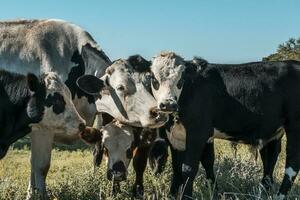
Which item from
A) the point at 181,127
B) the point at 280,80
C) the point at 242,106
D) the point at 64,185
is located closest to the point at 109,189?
the point at 64,185

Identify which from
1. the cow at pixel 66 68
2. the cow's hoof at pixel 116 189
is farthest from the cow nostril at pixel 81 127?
the cow's hoof at pixel 116 189

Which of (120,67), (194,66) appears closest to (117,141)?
(120,67)

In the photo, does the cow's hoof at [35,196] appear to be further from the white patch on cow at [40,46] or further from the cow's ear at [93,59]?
the cow's ear at [93,59]

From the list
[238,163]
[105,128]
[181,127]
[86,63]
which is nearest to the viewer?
[181,127]

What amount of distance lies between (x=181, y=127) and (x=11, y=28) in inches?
94.6

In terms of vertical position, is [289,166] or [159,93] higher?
[159,93]

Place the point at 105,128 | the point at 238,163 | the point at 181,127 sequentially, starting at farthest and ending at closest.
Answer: the point at 238,163, the point at 105,128, the point at 181,127

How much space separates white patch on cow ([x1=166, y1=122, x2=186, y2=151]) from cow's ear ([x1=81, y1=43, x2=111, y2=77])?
1.26 meters

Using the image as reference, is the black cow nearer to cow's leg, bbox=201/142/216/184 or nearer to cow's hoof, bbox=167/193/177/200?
cow's hoof, bbox=167/193/177/200

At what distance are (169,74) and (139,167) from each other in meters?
1.41

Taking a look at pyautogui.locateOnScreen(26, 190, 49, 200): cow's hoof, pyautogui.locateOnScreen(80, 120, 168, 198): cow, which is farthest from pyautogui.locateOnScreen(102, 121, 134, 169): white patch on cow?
pyautogui.locateOnScreen(26, 190, 49, 200): cow's hoof

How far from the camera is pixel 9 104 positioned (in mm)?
6035

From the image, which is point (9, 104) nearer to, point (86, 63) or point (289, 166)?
point (86, 63)

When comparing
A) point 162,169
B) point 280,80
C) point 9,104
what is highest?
point 280,80
